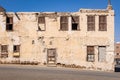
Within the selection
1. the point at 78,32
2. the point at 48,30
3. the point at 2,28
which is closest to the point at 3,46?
the point at 2,28

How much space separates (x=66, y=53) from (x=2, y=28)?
8.47m

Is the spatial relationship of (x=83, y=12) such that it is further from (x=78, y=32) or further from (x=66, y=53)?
(x=66, y=53)

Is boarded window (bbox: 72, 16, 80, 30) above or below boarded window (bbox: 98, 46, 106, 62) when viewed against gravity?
above

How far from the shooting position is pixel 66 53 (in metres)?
35.4

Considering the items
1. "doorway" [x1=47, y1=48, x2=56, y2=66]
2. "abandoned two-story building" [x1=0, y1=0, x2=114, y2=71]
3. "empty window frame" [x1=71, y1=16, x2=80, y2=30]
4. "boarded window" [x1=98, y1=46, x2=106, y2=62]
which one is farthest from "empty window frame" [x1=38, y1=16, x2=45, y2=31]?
"boarded window" [x1=98, y1=46, x2=106, y2=62]

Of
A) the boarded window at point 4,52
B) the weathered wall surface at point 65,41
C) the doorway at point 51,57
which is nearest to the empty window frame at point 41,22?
the weathered wall surface at point 65,41

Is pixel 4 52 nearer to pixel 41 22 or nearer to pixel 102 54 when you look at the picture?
pixel 41 22

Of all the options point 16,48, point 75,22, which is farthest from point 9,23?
point 75,22

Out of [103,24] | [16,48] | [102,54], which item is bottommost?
[102,54]

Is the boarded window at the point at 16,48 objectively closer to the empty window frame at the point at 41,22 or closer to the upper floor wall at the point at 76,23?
the upper floor wall at the point at 76,23

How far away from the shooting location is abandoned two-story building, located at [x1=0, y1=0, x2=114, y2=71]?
35438mm

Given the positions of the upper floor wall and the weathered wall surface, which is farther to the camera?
the upper floor wall

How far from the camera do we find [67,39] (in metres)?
35.6

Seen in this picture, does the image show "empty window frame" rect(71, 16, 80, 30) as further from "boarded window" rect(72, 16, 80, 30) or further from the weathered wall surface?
the weathered wall surface
